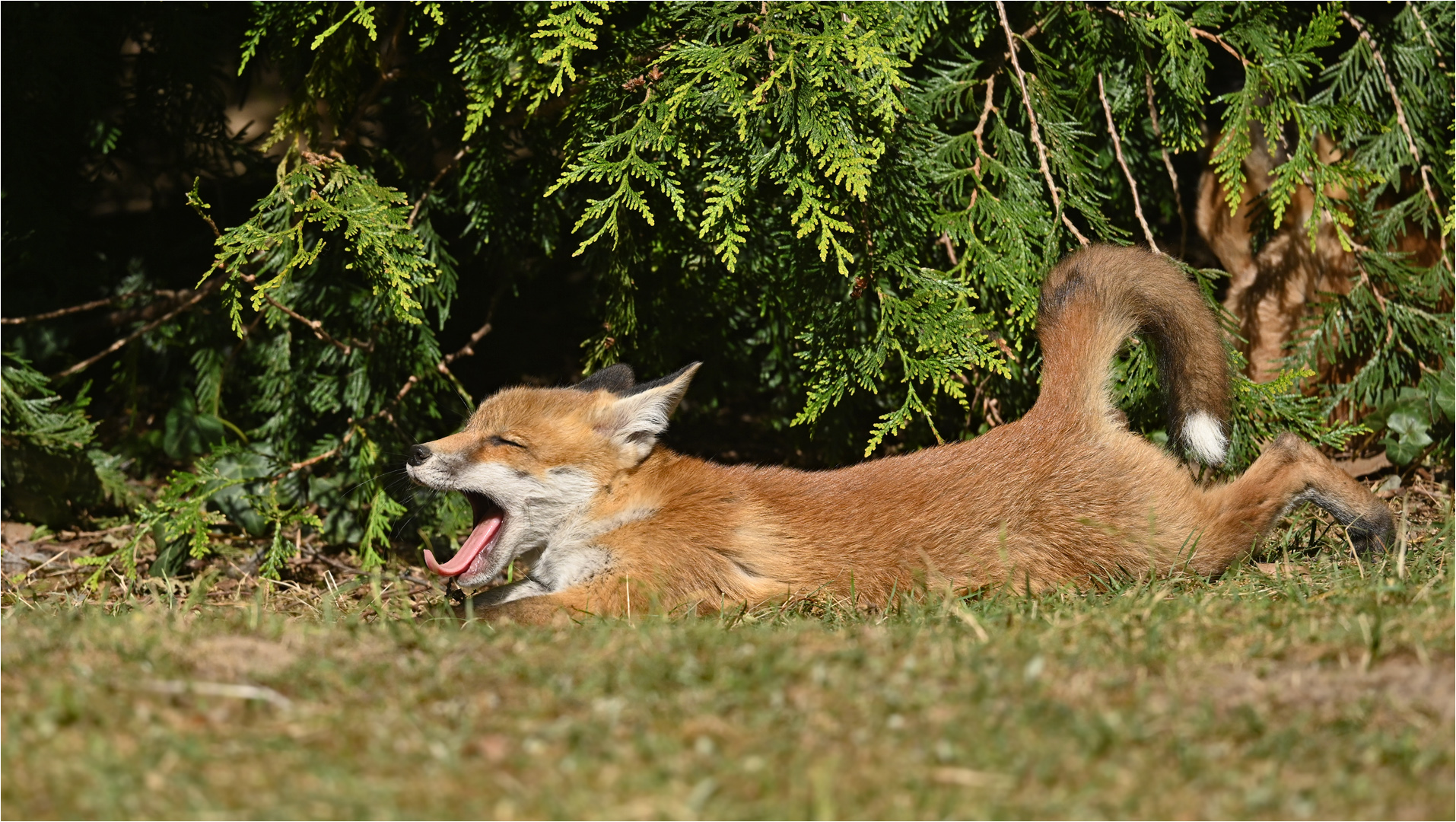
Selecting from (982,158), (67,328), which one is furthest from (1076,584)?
(67,328)

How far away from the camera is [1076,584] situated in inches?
170

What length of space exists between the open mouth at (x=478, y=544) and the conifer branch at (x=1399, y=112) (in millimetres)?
4310

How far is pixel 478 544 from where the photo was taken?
15.3 ft

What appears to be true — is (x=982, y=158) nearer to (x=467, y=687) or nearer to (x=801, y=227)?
(x=801, y=227)

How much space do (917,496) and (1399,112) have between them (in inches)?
120

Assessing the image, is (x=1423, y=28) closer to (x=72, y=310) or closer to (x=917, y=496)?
Answer: (x=917, y=496)

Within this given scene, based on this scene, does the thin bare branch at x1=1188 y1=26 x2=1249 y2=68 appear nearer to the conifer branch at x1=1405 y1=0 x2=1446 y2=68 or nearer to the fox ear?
the conifer branch at x1=1405 y1=0 x2=1446 y2=68

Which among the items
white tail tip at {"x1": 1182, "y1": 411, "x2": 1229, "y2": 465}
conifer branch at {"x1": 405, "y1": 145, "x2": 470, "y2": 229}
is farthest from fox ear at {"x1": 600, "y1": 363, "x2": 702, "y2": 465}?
white tail tip at {"x1": 1182, "y1": 411, "x2": 1229, "y2": 465}

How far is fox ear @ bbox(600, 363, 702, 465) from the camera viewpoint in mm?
4637

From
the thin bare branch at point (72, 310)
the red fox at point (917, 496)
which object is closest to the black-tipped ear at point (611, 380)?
A: the red fox at point (917, 496)

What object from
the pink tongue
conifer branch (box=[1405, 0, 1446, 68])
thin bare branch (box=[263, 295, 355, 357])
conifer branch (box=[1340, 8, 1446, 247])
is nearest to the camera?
the pink tongue

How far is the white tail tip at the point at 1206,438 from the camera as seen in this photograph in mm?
4570

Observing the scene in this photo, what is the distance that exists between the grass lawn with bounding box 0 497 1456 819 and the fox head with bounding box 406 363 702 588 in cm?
125

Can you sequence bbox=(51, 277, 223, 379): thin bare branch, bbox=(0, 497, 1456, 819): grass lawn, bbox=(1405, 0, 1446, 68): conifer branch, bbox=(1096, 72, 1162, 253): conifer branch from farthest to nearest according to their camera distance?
bbox=(51, 277, 223, 379): thin bare branch < bbox=(1405, 0, 1446, 68): conifer branch < bbox=(1096, 72, 1162, 253): conifer branch < bbox=(0, 497, 1456, 819): grass lawn
